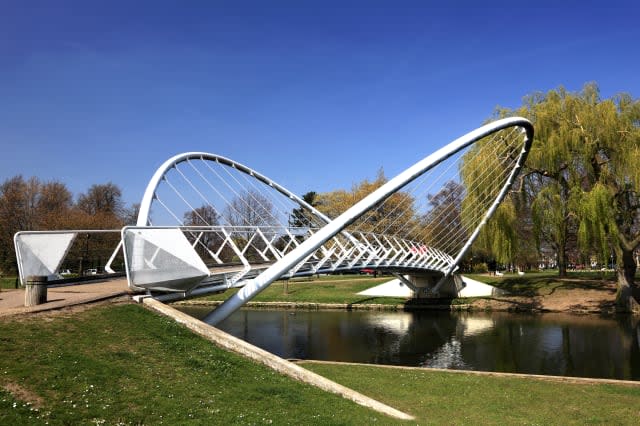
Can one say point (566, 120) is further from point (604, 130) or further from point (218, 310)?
point (218, 310)

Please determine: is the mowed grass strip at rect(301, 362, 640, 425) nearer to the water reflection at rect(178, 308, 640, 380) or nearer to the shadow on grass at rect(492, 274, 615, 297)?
the water reflection at rect(178, 308, 640, 380)

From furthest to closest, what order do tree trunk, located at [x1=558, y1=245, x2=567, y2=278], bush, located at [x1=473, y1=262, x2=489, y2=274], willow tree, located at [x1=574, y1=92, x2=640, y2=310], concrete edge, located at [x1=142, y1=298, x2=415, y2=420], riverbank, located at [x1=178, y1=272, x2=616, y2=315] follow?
1. bush, located at [x1=473, y1=262, x2=489, y2=274]
2. tree trunk, located at [x1=558, y1=245, x2=567, y2=278]
3. riverbank, located at [x1=178, y1=272, x2=616, y2=315]
4. willow tree, located at [x1=574, y1=92, x2=640, y2=310]
5. concrete edge, located at [x1=142, y1=298, x2=415, y2=420]

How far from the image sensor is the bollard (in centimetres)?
1014

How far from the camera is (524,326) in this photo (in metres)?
27.6

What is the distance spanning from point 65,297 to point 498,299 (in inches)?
1187

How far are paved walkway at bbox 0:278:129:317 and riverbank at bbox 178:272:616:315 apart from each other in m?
26.2

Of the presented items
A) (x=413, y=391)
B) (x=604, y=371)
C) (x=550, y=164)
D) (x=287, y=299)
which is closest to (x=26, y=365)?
(x=413, y=391)

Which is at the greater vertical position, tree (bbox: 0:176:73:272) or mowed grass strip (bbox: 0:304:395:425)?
tree (bbox: 0:176:73:272)

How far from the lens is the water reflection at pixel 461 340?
1859 centimetres

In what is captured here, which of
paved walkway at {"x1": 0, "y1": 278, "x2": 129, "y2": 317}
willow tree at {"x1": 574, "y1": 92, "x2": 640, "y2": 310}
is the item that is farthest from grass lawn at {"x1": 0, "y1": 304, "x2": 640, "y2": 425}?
willow tree at {"x1": 574, "y1": 92, "x2": 640, "y2": 310}

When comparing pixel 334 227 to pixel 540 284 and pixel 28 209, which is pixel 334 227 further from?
pixel 28 209

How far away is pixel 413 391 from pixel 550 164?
2391cm

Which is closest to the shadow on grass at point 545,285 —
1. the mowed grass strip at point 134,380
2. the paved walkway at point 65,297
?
the paved walkway at point 65,297

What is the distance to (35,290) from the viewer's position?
10273 mm
